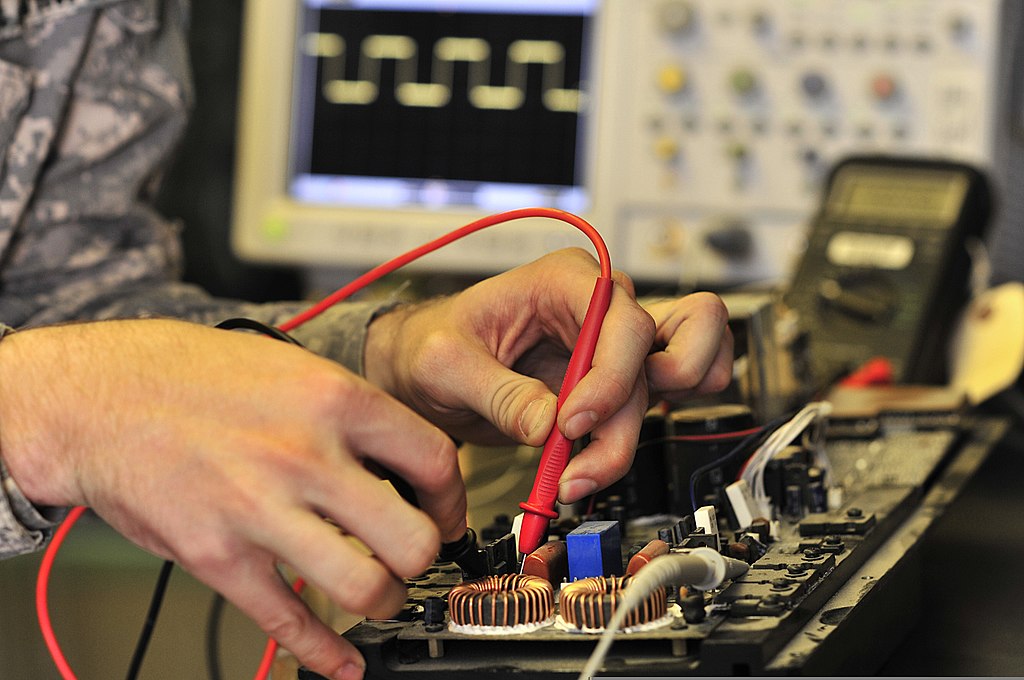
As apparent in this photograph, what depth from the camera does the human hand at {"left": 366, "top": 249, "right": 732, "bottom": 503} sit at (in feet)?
2.31

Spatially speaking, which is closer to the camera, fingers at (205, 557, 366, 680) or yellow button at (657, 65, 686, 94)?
fingers at (205, 557, 366, 680)

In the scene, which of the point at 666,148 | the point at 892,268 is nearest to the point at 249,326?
the point at 892,268

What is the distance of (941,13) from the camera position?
1880 millimetres

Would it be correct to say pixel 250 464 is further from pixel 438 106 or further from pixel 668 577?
pixel 438 106

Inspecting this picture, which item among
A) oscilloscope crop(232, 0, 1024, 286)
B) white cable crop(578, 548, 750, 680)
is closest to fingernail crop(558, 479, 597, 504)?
white cable crop(578, 548, 750, 680)

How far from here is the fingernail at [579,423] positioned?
0.69 m

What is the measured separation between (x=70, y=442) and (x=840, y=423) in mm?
765

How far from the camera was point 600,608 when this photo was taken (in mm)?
541

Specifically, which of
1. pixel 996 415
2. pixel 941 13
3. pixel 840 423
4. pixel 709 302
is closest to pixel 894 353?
pixel 996 415

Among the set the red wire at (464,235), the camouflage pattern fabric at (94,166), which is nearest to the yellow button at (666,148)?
the camouflage pattern fabric at (94,166)

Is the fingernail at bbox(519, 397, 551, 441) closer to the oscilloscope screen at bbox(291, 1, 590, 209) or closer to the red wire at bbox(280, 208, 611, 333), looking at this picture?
the red wire at bbox(280, 208, 611, 333)

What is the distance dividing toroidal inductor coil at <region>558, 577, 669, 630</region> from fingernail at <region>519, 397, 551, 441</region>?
0.51 ft

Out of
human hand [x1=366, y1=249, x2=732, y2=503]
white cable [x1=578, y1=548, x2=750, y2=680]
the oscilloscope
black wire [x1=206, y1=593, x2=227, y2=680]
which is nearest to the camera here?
white cable [x1=578, y1=548, x2=750, y2=680]

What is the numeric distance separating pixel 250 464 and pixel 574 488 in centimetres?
22
